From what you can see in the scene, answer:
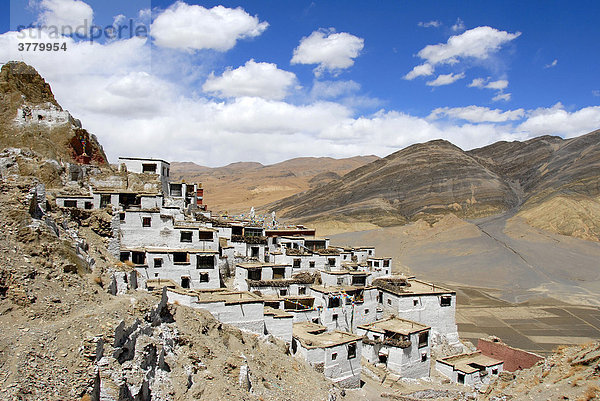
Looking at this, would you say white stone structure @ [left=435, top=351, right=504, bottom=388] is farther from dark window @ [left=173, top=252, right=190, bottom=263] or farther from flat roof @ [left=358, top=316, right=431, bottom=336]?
dark window @ [left=173, top=252, right=190, bottom=263]

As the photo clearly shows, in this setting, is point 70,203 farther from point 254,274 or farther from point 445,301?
point 445,301

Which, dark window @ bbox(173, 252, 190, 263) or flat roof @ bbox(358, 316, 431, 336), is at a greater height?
dark window @ bbox(173, 252, 190, 263)

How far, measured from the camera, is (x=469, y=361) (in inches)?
1085

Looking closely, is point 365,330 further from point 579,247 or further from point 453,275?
point 579,247

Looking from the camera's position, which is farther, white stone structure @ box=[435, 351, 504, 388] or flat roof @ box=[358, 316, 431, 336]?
flat roof @ box=[358, 316, 431, 336]

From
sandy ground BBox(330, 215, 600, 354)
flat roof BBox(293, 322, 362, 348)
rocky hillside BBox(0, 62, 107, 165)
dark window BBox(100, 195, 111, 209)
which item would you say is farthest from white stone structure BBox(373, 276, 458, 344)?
rocky hillside BBox(0, 62, 107, 165)

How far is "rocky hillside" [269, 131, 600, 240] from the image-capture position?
83875 millimetres

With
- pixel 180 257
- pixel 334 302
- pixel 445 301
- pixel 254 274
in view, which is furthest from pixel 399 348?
pixel 180 257

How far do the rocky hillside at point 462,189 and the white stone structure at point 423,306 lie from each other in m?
56.0

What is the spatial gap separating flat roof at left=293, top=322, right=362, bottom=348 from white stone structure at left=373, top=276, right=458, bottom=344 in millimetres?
6174

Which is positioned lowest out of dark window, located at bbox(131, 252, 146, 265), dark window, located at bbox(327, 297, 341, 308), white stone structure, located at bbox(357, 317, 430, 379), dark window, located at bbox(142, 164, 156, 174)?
white stone structure, located at bbox(357, 317, 430, 379)

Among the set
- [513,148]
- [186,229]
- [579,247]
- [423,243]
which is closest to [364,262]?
[186,229]

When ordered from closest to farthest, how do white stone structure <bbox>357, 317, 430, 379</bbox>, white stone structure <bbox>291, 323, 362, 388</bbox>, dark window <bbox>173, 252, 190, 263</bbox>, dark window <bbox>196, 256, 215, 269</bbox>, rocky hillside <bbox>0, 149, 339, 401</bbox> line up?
rocky hillside <bbox>0, 149, 339, 401</bbox>
white stone structure <bbox>291, 323, 362, 388</bbox>
dark window <bbox>173, 252, 190, 263</bbox>
dark window <bbox>196, 256, 215, 269</bbox>
white stone structure <bbox>357, 317, 430, 379</bbox>

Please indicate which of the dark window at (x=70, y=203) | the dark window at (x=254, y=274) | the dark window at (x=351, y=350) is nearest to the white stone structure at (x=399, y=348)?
the dark window at (x=351, y=350)
